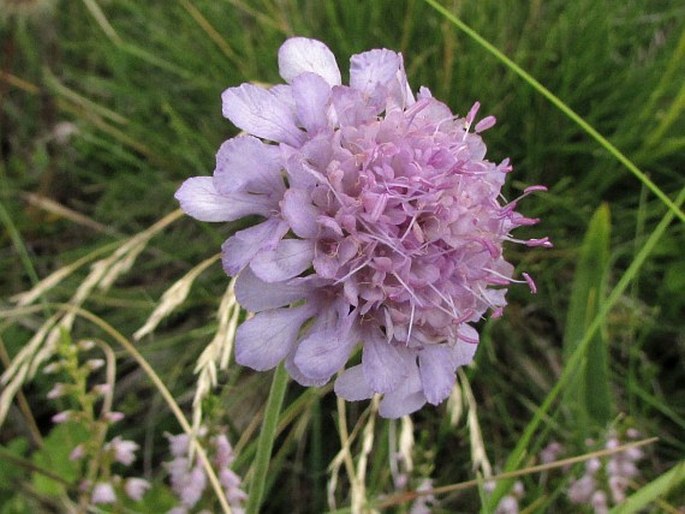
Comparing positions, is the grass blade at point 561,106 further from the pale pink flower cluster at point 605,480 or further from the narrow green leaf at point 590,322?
the pale pink flower cluster at point 605,480

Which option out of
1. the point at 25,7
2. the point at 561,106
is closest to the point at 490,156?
the point at 561,106

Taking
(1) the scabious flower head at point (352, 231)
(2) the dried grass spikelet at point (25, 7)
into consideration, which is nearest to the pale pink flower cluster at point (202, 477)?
(1) the scabious flower head at point (352, 231)

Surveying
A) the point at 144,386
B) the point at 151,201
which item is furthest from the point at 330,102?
the point at 151,201

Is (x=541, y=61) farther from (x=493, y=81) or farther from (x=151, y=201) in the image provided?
(x=151, y=201)

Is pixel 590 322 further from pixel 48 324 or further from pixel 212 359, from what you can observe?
pixel 48 324

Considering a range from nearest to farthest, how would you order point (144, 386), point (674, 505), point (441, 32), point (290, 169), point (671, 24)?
point (290, 169)
point (674, 505)
point (144, 386)
point (441, 32)
point (671, 24)
